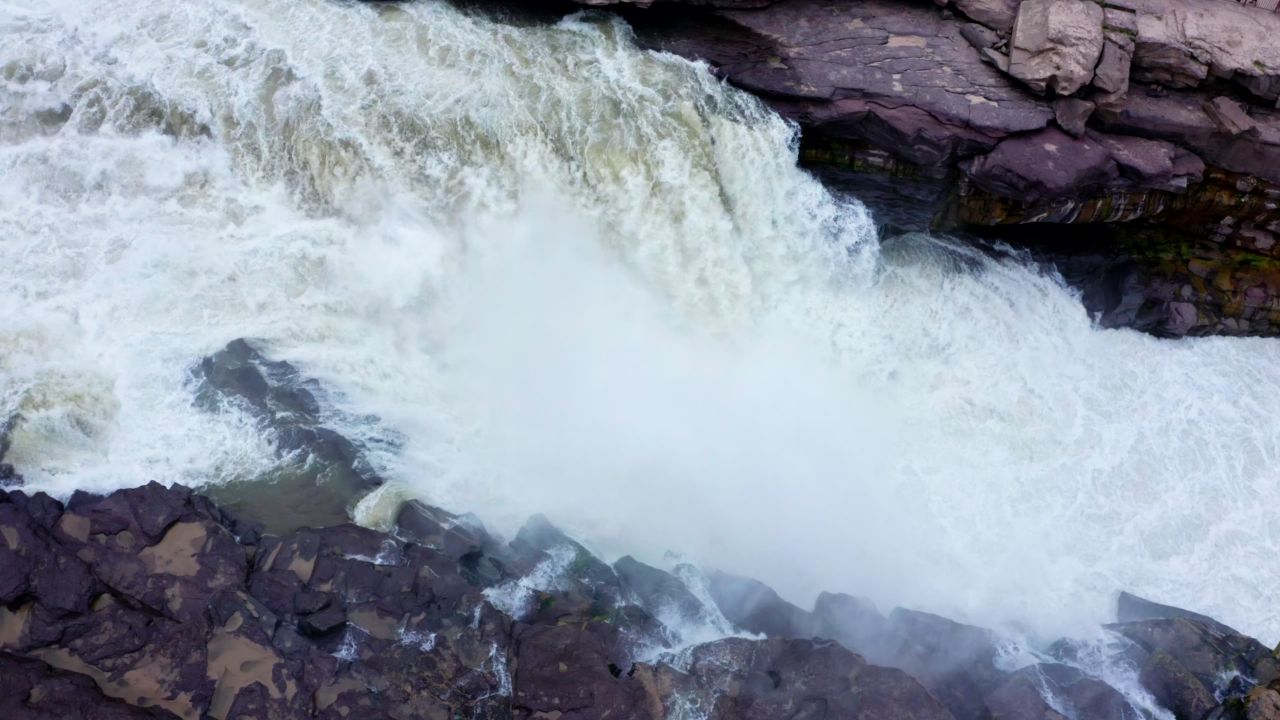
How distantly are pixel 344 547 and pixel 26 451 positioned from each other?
3.29 metres

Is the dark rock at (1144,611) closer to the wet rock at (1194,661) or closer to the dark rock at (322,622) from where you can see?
the wet rock at (1194,661)

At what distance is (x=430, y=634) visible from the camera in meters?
8.88

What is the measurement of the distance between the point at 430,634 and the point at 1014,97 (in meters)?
9.63

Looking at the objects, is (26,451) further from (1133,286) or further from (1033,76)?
(1133,286)

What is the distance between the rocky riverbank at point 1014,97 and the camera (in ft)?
41.0

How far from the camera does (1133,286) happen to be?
564 inches

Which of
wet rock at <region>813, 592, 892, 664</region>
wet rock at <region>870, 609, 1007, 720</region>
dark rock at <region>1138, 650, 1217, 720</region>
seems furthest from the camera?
wet rock at <region>813, 592, 892, 664</region>

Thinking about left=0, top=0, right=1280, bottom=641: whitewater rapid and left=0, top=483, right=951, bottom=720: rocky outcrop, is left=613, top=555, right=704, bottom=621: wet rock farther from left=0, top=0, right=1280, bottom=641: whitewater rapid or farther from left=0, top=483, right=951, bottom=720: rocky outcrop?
left=0, top=0, right=1280, bottom=641: whitewater rapid

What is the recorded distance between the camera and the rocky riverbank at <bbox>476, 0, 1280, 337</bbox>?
12.5 meters

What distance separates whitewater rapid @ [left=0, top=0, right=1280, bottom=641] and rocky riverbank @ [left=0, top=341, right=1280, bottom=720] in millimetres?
660

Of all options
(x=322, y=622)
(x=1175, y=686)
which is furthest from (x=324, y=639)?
(x=1175, y=686)

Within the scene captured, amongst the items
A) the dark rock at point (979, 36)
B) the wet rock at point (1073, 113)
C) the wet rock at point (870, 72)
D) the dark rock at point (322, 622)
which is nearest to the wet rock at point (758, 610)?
the dark rock at point (322, 622)

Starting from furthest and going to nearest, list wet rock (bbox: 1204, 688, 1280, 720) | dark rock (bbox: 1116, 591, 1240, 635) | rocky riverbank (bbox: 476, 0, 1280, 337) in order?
rocky riverbank (bbox: 476, 0, 1280, 337) < dark rock (bbox: 1116, 591, 1240, 635) < wet rock (bbox: 1204, 688, 1280, 720)

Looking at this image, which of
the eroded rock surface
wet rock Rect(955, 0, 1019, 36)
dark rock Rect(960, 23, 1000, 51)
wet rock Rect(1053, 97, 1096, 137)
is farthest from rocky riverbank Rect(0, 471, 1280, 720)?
wet rock Rect(955, 0, 1019, 36)
